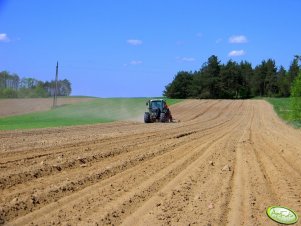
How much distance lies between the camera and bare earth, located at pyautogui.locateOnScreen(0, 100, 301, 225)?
21.5 ft

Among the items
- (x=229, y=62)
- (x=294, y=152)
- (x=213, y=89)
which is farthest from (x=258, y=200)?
(x=229, y=62)

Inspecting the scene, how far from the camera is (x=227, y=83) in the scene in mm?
104812

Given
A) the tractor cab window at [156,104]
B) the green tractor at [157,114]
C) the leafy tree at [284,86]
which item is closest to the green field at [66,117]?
the green tractor at [157,114]

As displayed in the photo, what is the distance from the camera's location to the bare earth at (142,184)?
21.5 feet

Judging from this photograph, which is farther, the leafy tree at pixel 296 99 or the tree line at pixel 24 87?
the tree line at pixel 24 87

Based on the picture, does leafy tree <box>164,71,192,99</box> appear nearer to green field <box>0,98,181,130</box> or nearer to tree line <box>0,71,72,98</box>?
tree line <box>0,71,72,98</box>

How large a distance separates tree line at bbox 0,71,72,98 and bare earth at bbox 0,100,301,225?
233 ft

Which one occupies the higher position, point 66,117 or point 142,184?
point 142,184

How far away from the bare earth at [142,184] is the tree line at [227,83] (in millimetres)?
88815

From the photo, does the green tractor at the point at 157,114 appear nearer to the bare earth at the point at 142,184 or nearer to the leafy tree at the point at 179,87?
the bare earth at the point at 142,184

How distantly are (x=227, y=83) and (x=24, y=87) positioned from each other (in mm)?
45317

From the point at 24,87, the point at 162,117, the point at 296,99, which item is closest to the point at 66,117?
the point at 162,117

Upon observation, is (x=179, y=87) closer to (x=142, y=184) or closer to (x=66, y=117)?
(x=66, y=117)

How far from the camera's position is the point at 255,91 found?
116188 millimetres
